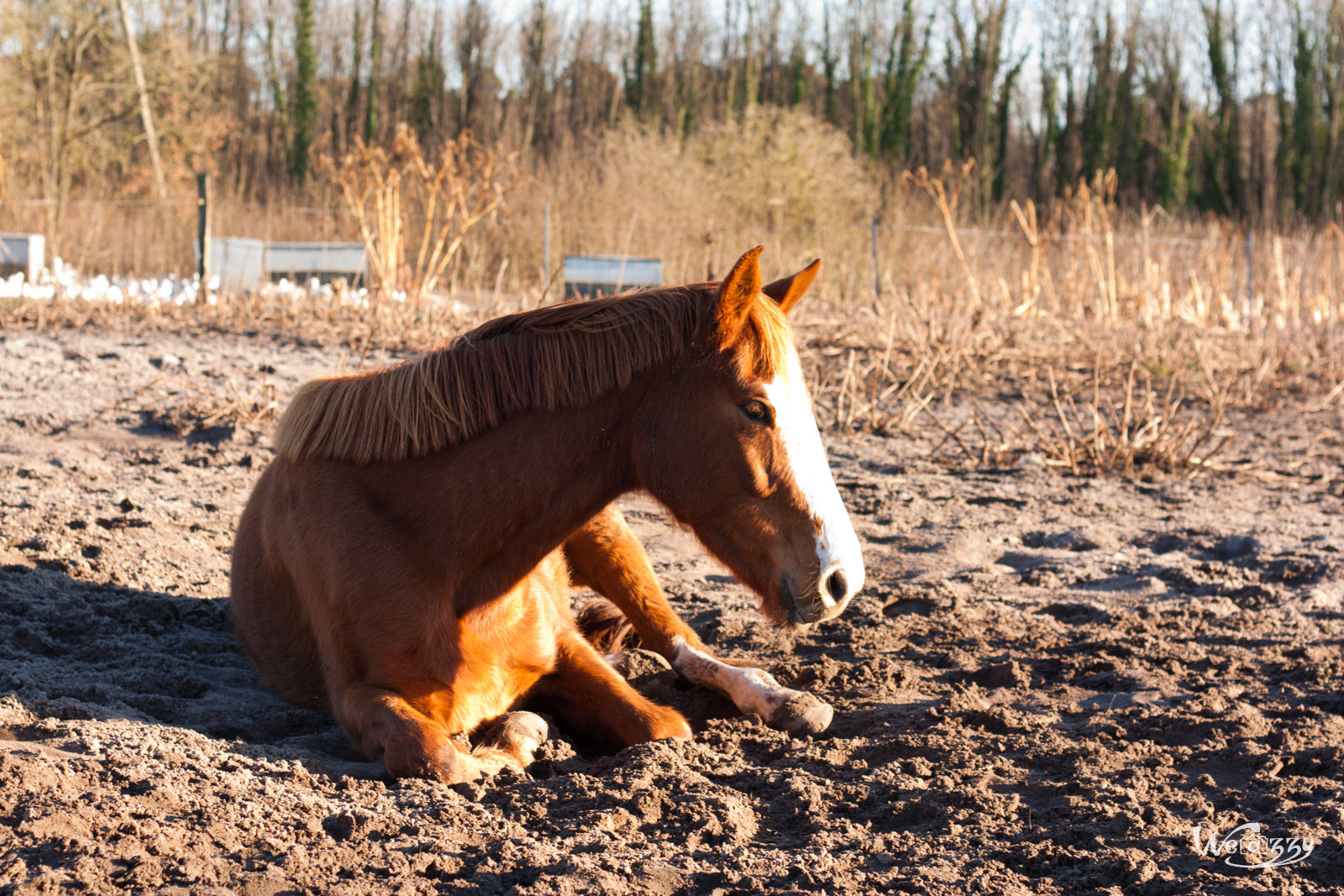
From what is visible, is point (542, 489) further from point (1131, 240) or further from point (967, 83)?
point (967, 83)

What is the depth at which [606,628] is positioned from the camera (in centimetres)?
420

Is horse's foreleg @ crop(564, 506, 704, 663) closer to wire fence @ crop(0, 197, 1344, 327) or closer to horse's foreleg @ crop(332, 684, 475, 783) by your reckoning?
horse's foreleg @ crop(332, 684, 475, 783)

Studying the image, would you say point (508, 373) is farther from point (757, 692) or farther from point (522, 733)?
point (757, 692)

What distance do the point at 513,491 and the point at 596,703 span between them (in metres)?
0.78

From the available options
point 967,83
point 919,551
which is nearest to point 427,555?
point 919,551

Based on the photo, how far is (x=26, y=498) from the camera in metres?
5.03

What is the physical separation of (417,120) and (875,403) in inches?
1021

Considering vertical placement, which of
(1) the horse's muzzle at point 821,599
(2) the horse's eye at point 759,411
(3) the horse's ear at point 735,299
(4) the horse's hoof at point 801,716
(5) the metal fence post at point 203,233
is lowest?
(4) the horse's hoof at point 801,716

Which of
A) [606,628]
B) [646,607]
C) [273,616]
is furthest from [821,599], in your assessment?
[273,616]

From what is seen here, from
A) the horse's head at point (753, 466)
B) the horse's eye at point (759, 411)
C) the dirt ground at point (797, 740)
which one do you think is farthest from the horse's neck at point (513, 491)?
the dirt ground at point (797, 740)

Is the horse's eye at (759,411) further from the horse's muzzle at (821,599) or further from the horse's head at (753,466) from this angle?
the horse's muzzle at (821,599)

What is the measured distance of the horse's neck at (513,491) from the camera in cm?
288

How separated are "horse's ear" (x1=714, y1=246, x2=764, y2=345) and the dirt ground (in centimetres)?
115

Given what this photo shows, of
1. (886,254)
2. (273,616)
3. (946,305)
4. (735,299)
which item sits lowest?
(273,616)
